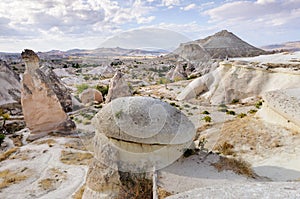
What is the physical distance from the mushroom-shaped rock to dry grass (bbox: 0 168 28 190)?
394 cm

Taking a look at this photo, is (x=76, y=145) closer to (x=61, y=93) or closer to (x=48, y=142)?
(x=48, y=142)

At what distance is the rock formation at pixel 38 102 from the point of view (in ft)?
39.4

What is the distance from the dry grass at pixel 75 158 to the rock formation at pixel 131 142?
3458 millimetres

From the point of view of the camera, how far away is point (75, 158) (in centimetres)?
936

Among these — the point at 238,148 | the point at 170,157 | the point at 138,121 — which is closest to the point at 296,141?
the point at 238,148

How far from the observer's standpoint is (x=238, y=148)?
24.0 feet

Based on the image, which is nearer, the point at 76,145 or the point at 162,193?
the point at 162,193

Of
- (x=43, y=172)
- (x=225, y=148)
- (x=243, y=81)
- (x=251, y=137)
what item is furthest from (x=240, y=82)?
(x=43, y=172)

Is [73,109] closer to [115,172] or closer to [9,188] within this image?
[9,188]

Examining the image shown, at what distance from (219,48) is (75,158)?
3831 centimetres

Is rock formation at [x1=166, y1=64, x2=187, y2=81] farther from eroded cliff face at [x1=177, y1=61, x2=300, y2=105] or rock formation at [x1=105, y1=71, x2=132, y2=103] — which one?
rock formation at [x1=105, y1=71, x2=132, y2=103]

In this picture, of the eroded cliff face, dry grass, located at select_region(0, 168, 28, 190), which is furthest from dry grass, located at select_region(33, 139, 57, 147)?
the eroded cliff face

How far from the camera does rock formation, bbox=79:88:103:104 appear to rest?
2059cm

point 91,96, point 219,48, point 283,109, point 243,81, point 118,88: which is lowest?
point 91,96
